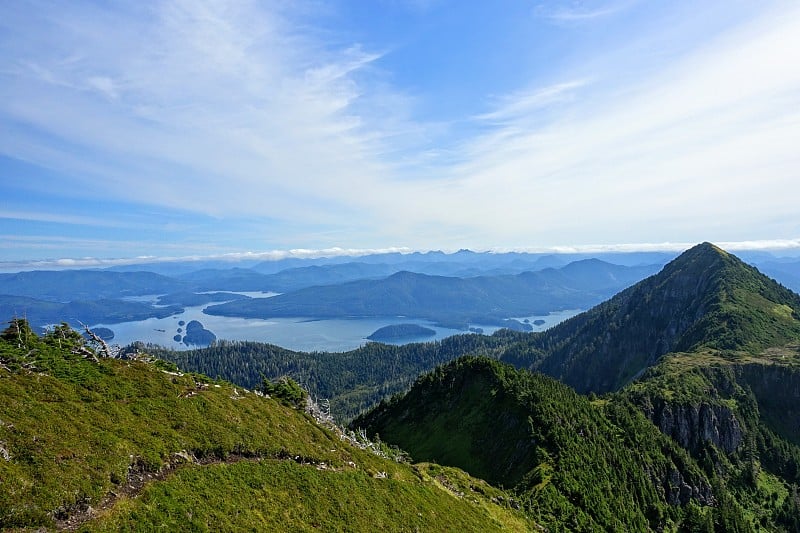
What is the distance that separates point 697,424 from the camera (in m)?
130

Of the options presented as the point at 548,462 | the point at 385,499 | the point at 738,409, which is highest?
the point at 385,499

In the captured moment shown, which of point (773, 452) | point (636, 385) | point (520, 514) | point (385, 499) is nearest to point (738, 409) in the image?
point (773, 452)

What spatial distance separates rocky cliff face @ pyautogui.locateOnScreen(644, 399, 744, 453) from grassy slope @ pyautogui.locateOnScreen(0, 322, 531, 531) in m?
108

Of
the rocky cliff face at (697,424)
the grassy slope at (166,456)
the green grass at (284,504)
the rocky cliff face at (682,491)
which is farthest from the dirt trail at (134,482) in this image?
the rocky cliff face at (697,424)

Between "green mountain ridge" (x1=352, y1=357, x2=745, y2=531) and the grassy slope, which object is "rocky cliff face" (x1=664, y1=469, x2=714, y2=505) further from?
the grassy slope

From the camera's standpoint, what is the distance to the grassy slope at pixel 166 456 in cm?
2311

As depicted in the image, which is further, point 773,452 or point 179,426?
point 773,452

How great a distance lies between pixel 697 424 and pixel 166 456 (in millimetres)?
151325

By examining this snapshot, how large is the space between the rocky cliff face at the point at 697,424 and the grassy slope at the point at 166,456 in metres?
108

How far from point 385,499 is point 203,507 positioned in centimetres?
1890

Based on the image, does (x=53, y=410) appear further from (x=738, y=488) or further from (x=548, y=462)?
(x=738, y=488)

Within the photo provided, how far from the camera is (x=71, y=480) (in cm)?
2311

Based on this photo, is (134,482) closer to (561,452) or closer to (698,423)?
(561,452)

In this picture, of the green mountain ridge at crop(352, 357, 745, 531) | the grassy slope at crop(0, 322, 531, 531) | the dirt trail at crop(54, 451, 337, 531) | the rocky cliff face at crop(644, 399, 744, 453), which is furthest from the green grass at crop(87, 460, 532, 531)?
the rocky cliff face at crop(644, 399, 744, 453)
